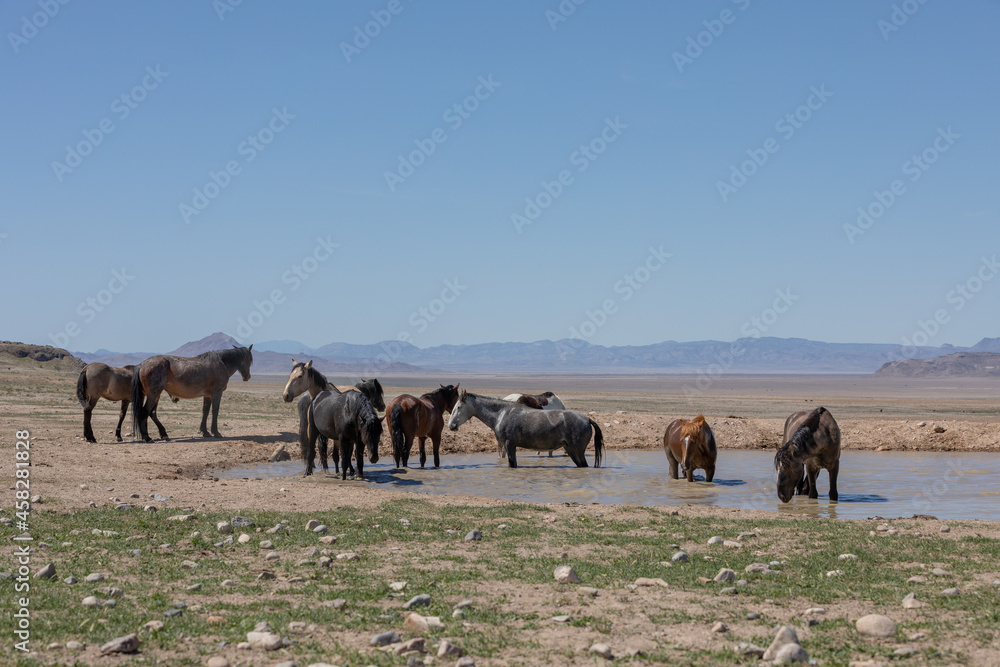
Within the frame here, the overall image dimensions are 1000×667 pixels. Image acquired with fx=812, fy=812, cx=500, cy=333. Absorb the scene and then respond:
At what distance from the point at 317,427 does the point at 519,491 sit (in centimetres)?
440

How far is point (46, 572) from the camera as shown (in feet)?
24.2

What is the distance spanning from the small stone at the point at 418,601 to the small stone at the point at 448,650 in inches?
44.2

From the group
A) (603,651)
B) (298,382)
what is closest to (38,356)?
(298,382)

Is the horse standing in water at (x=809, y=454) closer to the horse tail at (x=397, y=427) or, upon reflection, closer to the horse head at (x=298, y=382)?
the horse tail at (x=397, y=427)

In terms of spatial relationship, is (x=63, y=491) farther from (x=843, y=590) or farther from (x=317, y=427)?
(x=843, y=590)

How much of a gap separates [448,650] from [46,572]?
13.7ft

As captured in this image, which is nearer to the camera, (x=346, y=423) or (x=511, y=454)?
(x=346, y=423)

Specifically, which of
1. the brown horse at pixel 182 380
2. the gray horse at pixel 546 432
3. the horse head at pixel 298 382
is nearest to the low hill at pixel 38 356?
the brown horse at pixel 182 380

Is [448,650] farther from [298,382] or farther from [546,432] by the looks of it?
[298,382]

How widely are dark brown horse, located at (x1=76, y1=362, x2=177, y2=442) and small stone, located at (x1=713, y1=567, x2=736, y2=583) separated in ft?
A: 58.4

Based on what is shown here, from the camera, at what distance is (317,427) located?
1667 centimetres

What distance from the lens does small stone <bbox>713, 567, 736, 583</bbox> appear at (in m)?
7.62

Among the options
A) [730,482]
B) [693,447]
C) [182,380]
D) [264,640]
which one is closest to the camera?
[264,640]

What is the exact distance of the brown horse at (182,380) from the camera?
2141cm
